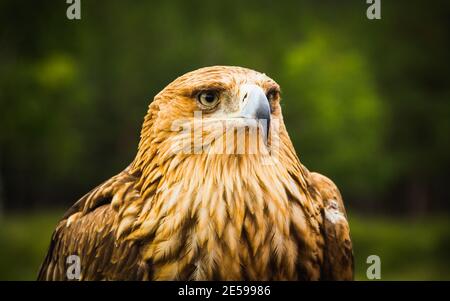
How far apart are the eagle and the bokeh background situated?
8.03 meters

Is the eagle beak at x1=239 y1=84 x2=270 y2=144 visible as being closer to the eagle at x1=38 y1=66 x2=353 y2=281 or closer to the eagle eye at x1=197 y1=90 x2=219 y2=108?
the eagle at x1=38 y1=66 x2=353 y2=281

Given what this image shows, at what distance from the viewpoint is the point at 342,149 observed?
47.4 feet

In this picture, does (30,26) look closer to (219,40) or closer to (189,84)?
(219,40)

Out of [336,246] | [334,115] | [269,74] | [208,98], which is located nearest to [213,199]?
[208,98]

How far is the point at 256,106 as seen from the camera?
→ 2514mm

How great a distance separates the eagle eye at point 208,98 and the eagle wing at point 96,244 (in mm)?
602

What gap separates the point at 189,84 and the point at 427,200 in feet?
57.4

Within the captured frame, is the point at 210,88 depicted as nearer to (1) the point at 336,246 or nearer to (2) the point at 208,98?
(2) the point at 208,98

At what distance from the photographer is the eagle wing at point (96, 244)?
2707 mm

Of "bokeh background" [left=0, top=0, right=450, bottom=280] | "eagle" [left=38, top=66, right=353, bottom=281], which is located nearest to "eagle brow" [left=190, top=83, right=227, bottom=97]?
"eagle" [left=38, top=66, right=353, bottom=281]

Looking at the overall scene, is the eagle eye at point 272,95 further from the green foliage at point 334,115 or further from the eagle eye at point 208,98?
the green foliage at point 334,115

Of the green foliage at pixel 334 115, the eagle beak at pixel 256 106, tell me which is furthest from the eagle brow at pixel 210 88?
the green foliage at pixel 334 115

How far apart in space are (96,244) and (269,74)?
473 inches

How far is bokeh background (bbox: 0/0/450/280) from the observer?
44.0 feet
